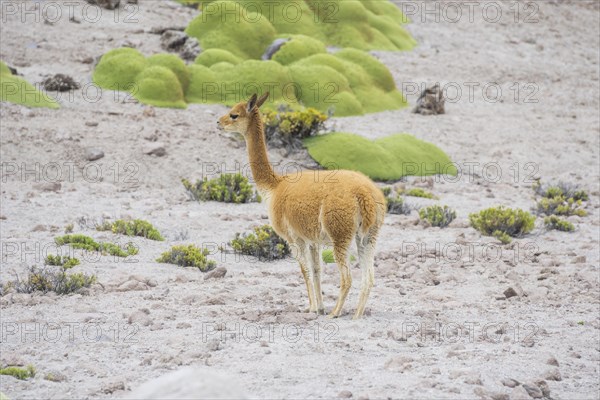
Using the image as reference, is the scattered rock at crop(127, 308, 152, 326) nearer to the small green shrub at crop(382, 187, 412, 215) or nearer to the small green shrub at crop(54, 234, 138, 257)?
the small green shrub at crop(54, 234, 138, 257)

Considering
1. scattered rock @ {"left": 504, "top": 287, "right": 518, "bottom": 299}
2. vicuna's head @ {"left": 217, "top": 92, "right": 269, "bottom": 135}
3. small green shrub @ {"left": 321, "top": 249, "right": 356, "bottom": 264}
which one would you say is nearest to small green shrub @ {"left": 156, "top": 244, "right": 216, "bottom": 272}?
small green shrub @ {"left": 321, "top": 249, "right": 356, "bottom": 264}

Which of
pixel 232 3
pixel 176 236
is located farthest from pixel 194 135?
pixel 232 3

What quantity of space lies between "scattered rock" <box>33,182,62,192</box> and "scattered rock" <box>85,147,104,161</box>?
6.04 feet

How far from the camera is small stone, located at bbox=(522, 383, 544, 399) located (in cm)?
750

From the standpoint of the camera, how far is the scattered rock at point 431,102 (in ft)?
89.4

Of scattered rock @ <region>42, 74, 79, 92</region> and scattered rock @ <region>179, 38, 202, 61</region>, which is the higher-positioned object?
scattered rock @ <region>179, 38, 202, 61</region>

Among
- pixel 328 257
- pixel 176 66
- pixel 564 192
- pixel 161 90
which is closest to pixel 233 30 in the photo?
pixel 176 66

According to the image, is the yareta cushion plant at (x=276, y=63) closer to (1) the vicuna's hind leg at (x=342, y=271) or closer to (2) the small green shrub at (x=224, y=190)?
(2) the small green shrub at (x=224, y=190)

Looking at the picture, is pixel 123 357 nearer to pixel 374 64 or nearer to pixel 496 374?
pixel 496 374

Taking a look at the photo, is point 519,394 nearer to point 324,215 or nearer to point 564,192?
point 324,215

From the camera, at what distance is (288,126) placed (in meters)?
20.7

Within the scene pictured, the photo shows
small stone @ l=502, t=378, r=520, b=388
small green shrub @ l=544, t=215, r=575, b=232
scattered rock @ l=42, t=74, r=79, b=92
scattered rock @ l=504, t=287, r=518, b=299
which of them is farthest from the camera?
scattered rock @ l=42, t=74, r=79, b=92

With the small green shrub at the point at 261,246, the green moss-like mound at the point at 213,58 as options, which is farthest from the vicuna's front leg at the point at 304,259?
the green moss-like mound at the point at 213,58

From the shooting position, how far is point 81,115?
2178 cm
